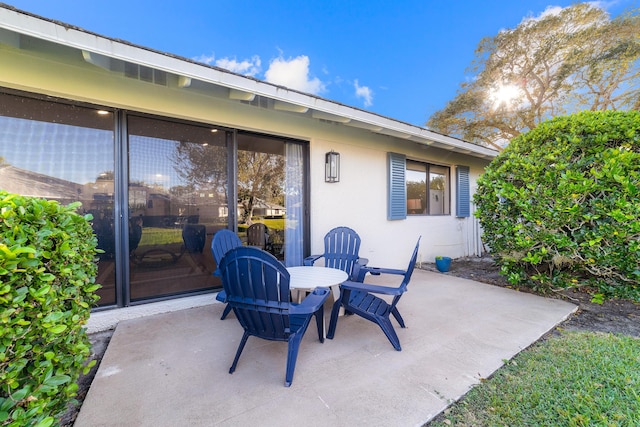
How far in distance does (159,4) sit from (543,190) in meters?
8.51

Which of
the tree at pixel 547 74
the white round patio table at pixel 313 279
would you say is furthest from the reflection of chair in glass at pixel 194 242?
the tree at pixel 547 74

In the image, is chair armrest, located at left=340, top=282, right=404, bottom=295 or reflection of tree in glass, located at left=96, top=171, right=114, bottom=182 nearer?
chair armrest, located at left=340, top=282, right=404, bottom=295

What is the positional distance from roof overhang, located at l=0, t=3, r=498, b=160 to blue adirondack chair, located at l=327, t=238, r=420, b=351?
2266 millimetres

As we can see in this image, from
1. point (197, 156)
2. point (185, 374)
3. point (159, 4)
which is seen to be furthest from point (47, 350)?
point (159, 4)

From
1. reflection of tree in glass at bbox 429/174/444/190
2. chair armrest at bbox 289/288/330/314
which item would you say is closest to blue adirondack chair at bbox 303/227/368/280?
chair armrest at bbox 289/288/330/314

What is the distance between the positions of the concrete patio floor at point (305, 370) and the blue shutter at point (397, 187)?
244cm

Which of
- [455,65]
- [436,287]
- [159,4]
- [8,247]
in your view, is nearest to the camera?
[8,247]

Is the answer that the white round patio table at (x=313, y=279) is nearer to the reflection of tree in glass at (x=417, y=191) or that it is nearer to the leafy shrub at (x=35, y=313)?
the leafy shrub at (x=35, y=313)

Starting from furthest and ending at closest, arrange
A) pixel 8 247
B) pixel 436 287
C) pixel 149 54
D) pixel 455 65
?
1. pixel 455 65
2. pixel 436 287
3. pixel 149 54
4. pixel 8 247

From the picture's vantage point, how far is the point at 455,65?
13.0 metres

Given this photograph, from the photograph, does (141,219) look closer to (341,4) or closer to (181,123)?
(181,123)

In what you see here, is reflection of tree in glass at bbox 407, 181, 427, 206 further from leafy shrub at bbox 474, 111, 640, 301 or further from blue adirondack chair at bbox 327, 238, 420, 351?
blue adirondack chair at bbox 327, 238, 420, 351

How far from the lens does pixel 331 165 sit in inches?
176

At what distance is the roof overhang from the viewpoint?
2.05m
